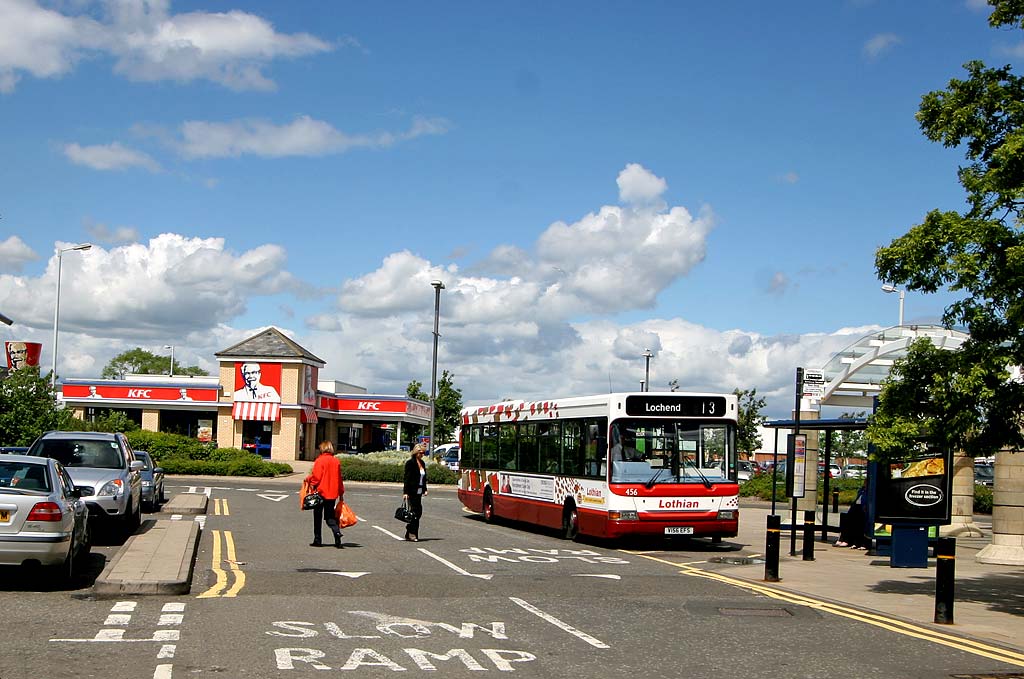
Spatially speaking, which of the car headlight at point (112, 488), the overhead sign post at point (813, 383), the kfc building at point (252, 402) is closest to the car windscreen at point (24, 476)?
the car headlight at point (112, 488)

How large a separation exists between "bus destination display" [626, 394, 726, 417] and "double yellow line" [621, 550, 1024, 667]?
4.10 meters

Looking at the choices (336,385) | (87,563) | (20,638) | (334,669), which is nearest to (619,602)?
(334,669)

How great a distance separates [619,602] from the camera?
1308cm

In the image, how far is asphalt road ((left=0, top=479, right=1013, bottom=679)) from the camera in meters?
8.98

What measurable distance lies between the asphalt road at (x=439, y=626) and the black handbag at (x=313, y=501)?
104cm

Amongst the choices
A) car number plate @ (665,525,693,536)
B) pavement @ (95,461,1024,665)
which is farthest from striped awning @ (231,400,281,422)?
car number plate @ (665,525,693,536)

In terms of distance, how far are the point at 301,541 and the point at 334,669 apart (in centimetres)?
1181

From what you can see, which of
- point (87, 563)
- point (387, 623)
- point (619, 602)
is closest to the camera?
point (387, 623)

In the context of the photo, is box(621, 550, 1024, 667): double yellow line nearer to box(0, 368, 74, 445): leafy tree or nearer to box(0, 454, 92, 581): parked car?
box(0, 454, 92, 581): parked car

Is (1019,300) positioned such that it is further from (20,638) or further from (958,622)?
(20,638)

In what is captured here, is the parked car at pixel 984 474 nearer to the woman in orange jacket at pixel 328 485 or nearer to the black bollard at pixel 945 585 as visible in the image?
the woman in orange jacket at pixel 328 485

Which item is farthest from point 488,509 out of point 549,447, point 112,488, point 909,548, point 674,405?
point 909,548

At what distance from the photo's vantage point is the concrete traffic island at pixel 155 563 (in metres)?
12.5

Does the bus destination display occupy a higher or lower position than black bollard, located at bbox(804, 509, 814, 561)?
higher
